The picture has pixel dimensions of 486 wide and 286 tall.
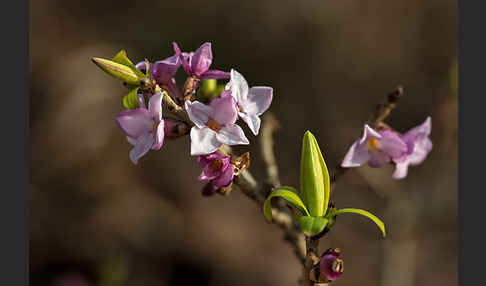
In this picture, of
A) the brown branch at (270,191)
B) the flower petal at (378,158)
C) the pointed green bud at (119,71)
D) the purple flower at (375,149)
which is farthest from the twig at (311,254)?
the pointed green bud at (119,71)

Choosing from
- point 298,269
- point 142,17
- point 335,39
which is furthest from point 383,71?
point 142,17

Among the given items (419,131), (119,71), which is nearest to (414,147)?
(419,131)

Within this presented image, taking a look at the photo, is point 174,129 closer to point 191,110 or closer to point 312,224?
point 191,110

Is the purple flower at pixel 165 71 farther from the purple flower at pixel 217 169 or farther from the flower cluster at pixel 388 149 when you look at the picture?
the flower cluster at pixel 388 149

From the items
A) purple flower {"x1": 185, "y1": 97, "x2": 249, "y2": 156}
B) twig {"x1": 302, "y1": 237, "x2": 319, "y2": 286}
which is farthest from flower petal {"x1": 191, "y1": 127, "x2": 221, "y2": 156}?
twig {"x1": 302, "y1": 237, "x2": 319, "y2": 286}

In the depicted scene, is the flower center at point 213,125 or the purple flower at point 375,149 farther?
the purple flower at point 375,149

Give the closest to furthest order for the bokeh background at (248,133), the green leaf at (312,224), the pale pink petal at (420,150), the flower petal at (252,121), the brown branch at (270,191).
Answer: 1. the green leaf at (312,224)
2. the flower petal at (252,121)
3. the brown branch at (270,191)
4. the pale pink petal at (420,150)
5. the bokeh background at (248,133)

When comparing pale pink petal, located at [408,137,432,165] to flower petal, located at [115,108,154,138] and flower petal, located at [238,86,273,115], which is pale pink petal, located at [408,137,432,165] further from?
flower petal, located at [115,108,154,138]

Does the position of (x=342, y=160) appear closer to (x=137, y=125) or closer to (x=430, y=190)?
(x=137, y=125)
